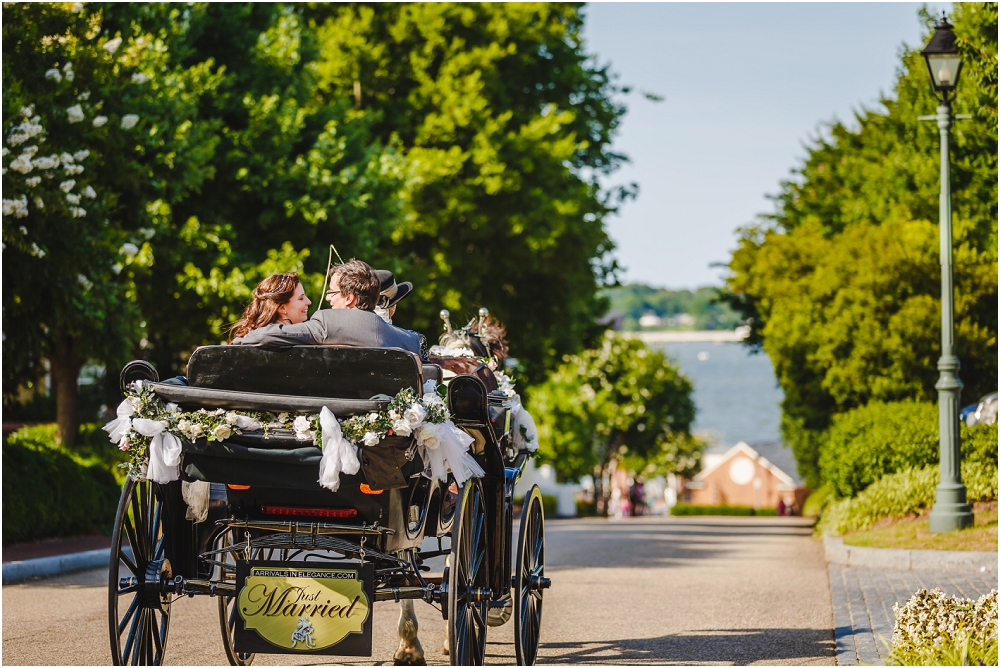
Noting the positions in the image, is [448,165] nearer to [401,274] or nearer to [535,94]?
[401,274]

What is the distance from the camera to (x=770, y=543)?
17953 mm

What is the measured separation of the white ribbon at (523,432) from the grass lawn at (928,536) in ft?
21.5

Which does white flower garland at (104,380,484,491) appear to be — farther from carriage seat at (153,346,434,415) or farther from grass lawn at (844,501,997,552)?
grass lawn at (844,501,997,552)

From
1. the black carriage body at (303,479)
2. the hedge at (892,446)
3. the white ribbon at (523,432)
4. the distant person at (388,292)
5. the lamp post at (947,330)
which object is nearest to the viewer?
the black carriage body at (303,479)

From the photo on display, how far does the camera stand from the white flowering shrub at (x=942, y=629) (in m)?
5.31

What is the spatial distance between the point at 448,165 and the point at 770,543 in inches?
376

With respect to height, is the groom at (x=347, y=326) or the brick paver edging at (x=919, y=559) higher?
the groom at (x=347, y=326)

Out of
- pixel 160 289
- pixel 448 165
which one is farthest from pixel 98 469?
pixel 448 165

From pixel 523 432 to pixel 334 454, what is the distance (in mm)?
2427

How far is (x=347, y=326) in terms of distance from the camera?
5.71 metres

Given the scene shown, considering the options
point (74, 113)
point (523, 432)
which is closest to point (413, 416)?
point (523, 432)

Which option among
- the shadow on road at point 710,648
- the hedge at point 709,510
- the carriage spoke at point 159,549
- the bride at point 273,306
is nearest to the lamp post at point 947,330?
the shadow on road at point 710,648

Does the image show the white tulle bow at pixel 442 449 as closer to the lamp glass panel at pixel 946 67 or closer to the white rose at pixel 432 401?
the white rose at pixel 432 401

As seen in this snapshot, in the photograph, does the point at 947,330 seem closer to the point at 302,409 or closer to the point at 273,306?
the point at 273,306
